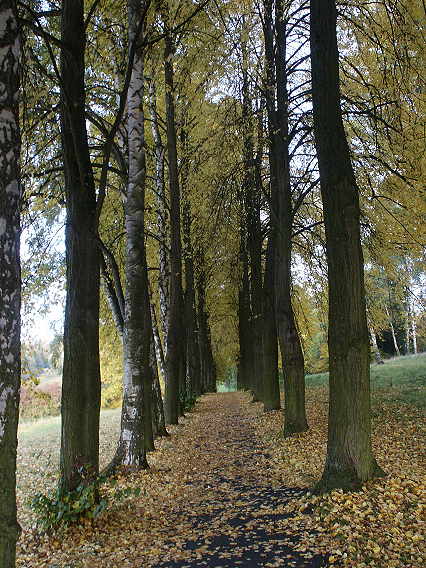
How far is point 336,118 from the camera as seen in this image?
612 centimetres

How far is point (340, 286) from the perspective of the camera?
19.8ft

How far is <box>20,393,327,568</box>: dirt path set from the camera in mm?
4598

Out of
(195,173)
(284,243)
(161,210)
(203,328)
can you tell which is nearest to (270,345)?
(284,243)

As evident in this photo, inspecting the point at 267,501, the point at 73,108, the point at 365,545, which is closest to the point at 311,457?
the point at 267,501

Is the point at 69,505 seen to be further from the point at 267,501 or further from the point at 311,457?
the point at 311,457

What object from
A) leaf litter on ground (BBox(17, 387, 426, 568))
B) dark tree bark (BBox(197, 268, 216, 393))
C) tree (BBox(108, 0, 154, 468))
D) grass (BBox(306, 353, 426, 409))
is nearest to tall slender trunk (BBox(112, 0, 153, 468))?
tree (BBox(108, 0, 154, 468))

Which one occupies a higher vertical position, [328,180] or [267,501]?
[328,180]

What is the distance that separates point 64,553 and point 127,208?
5582 millimetres

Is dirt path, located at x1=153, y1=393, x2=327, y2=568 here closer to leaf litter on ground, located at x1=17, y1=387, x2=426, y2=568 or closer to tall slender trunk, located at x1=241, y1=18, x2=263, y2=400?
leaf litter on ground, located at x1=17, y1=387, x2=426, y2=568

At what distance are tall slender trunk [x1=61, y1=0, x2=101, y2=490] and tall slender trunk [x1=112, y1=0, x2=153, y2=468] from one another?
2239 millimetres

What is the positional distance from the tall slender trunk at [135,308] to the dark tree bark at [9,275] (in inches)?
212

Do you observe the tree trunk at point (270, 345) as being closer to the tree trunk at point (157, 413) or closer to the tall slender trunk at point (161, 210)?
the tall slender trunk at point (161, 210)

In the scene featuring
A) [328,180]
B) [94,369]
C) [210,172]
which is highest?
[210,172]

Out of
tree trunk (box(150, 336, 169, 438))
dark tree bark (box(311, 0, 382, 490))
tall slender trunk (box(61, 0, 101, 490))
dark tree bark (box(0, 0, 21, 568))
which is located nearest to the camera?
dark tree bark (box(0, 0, 21, 568))
